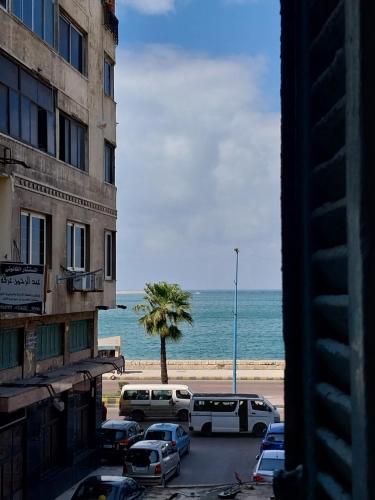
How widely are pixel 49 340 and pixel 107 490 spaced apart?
4727mm

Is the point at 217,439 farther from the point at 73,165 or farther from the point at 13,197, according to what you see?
the point at 13,197

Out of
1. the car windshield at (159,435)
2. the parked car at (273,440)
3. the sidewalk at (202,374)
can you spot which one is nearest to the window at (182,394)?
the car windshield at (159,435)

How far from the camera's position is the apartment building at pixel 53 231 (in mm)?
16203

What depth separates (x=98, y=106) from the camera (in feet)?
75.8

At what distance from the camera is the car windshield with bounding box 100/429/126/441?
86.7 ft

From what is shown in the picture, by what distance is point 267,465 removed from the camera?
830 inches

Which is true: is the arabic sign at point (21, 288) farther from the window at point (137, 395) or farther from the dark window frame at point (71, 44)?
the window at point (137, 395)

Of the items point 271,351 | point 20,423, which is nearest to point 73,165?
point 20,423

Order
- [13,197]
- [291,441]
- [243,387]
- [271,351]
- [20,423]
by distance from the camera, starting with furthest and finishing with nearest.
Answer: [271,351], [243,387], [20,423], [13,197], [291,441]

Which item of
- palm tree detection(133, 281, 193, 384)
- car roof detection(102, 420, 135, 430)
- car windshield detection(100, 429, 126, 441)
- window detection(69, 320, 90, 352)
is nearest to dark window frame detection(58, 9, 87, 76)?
window detection(69, 320, 90, 352)

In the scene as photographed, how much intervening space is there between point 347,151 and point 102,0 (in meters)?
23.3

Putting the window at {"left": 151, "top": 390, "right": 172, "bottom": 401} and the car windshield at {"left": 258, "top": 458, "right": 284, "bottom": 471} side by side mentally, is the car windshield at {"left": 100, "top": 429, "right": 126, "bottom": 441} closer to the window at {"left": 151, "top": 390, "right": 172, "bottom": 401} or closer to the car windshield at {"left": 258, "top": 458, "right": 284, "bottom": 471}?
the car windshield at {"left": 258, "top": 458, "right": 284, "bottom": 471}

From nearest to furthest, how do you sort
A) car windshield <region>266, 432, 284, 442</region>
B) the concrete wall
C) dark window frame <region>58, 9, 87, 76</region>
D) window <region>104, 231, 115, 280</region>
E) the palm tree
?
the concrete wall
dark window frame <region>58, 9, 87, 76</region>
window <region>104, 231, 115, 280</region>
car windshield <region>266, 432, 284, 442</region>
the palm tree

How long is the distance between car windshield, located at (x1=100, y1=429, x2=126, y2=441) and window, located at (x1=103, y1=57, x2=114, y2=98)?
11.5 meters
